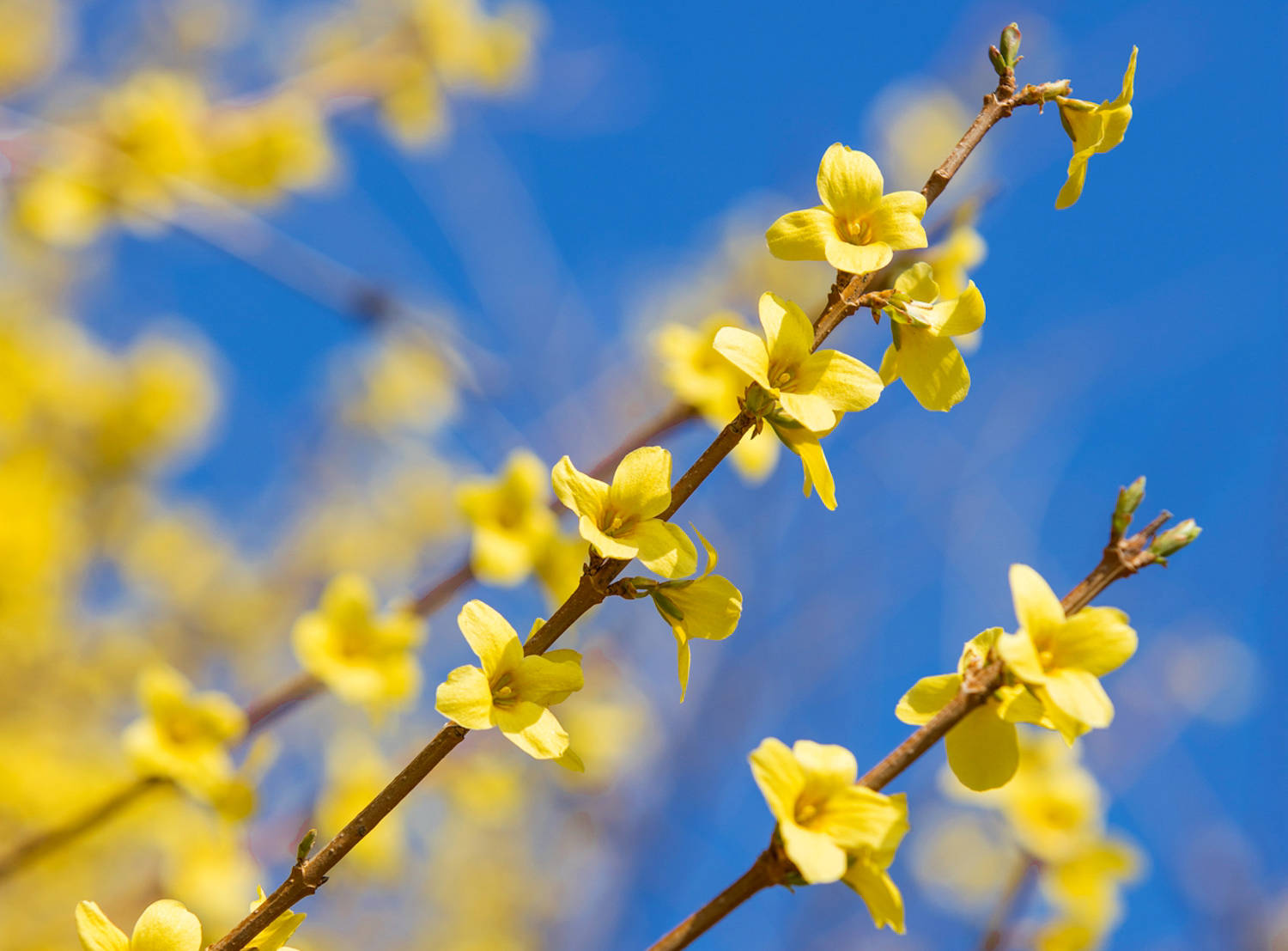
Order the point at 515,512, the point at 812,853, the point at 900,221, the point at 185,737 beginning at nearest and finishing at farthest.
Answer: the point at 812,853, the point at 900,221, the point at 185,737, the point at 515,512

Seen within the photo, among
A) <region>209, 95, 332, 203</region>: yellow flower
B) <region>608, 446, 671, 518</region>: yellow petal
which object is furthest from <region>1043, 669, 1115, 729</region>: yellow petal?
<region>209, 95, 332, 203</region>: yellow flower

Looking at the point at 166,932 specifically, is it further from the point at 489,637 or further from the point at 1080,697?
the point at 1080,697

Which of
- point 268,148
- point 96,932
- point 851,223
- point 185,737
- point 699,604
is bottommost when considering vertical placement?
point 96,932

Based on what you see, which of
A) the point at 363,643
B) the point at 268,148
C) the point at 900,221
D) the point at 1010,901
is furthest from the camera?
the point at 268,148

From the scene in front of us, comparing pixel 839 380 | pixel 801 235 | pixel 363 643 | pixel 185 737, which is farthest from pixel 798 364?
pixel 185 737

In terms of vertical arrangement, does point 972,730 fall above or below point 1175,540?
A: below

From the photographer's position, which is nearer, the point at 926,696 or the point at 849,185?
the point at 926,696

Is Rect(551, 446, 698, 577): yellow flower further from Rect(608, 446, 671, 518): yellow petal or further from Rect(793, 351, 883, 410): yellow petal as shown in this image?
Rect(793, 351, 883, 410): yellow petal
